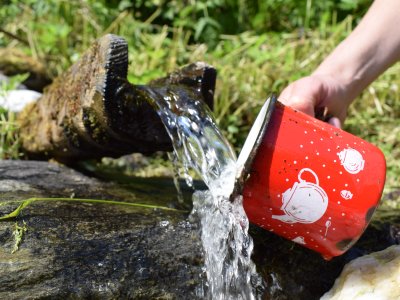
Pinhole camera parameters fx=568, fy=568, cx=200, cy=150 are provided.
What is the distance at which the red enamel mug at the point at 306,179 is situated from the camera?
1.48 metres

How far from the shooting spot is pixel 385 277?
1571 millimetres

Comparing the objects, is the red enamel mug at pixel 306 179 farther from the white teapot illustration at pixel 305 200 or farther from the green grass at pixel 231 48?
the green grass at pixel 231 48

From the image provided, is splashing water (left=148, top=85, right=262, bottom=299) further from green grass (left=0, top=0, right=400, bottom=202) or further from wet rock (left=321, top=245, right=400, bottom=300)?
green grass (left=0, top=0, right=400, bottom=202)

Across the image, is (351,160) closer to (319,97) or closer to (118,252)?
(319,97)

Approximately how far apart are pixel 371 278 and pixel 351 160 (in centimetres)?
35

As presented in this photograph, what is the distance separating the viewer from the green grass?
11.3 ft

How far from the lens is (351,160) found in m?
1.52

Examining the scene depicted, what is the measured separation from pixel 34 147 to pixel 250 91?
1465 mm

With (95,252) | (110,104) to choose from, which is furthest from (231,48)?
(95,252)

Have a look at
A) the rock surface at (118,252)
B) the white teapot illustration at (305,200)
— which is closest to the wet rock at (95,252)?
the rock surface at (118,252)

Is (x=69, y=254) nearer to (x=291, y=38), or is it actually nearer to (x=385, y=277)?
(x=385, y=277)

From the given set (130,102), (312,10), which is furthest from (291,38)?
(130,102)

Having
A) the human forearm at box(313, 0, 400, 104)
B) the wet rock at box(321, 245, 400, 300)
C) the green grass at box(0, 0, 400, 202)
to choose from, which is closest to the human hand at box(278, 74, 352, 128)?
the human forearm at box(313, 0, 400, 104)

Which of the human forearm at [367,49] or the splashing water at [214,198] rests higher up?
the human forearm at [367,49]
